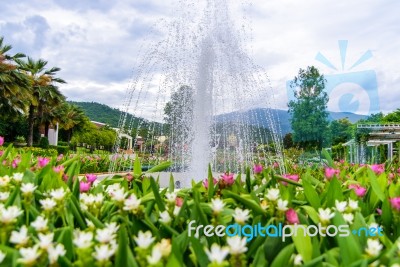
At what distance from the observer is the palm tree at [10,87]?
26.6m

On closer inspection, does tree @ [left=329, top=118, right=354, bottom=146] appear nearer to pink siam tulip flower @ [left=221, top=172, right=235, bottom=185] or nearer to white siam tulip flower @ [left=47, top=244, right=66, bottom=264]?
pink siam tulip flower @ [left=221, top=172, right=235, bottom=185]

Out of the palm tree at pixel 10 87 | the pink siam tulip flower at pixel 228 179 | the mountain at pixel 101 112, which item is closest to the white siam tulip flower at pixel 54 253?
the pink siam tulip flower at pixel 228 179

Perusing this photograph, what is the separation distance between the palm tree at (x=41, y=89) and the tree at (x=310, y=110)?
20.7 metres

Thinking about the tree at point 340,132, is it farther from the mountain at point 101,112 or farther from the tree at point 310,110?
the mountain at point 101,112

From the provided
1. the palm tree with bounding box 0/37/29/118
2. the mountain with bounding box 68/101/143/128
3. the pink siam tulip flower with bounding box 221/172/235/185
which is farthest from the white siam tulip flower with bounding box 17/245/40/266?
the mountain with bounding box 68/101/143/128

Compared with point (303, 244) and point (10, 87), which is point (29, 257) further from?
point (10, 87)

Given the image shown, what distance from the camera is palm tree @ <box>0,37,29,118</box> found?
2658 cm

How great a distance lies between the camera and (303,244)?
120 cm

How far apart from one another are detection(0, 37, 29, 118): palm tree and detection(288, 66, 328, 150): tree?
23150 millimetres

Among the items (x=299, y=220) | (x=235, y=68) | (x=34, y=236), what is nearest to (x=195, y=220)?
(x=299, y=220)

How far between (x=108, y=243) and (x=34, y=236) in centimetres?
28

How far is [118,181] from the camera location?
2236mm

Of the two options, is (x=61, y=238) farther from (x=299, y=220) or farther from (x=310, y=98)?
(x=310, y=98)

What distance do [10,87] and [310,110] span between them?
83.0ft
